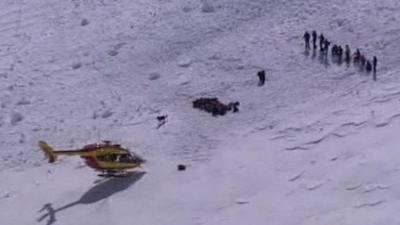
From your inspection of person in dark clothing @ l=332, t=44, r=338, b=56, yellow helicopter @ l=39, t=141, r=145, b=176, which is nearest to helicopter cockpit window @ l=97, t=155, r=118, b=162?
yellow helicopter @ l=39, t=141, r=145, b=176

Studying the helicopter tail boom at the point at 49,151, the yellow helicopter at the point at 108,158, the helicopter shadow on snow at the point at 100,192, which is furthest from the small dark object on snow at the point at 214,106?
the helicopter tail boom at the point at 49,151

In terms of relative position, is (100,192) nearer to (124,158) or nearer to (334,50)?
(124,158)

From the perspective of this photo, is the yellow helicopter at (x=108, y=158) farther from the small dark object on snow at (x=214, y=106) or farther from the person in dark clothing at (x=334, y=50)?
the person in dark clothing at (x=334, y=50)

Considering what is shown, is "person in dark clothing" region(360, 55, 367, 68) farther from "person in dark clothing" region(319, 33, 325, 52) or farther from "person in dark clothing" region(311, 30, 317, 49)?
A: "person in dark clothing" region(311, 30, 317, 49)

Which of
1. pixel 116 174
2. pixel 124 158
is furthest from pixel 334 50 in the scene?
pixel 116 174

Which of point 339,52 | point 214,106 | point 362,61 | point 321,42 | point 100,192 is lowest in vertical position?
point 100,192

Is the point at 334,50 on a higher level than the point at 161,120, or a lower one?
higher
